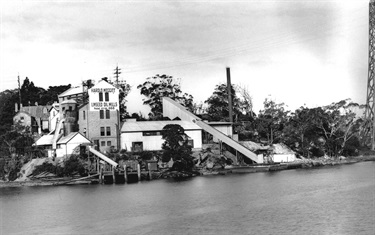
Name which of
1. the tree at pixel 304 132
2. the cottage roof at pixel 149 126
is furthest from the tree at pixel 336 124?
the cottage roof at pixel 149 126

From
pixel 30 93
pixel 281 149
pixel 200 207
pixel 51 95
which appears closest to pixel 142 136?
pixel 281 149

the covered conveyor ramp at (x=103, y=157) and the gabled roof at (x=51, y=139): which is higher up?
the gabled roof at (x=51, y=139)

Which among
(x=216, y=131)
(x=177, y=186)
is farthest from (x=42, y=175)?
(x=216, y=131)

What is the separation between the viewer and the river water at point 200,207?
3453cm

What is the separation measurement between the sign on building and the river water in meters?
16.3

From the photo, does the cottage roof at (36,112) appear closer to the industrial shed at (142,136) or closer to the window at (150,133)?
the industrial shed at (142,136)

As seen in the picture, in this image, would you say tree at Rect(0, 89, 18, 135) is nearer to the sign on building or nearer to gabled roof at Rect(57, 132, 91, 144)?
gabled roof at Rect(57, 132, 91, 144)

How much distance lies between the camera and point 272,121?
93.5 meters

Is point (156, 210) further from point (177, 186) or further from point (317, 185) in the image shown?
point (317, 185)

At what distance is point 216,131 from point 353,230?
4875cm

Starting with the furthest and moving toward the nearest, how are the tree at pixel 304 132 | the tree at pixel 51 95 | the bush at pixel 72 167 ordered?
1. the tree at pixel 51 95
2. the tree at pixel 304 132
3. the bush at pixel 72 167

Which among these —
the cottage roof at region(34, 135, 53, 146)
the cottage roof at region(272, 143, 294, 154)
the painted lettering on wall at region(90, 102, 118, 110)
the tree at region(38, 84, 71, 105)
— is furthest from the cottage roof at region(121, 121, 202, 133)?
the tree at region(38, 84, 71, 105)

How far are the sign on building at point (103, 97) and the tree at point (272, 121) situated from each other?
28.6 metres

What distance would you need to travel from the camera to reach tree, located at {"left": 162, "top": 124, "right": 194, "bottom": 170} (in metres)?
69.5
